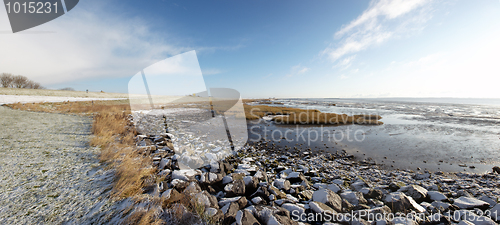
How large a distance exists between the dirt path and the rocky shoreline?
3.55 feet

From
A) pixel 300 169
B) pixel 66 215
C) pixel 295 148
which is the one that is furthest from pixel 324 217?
pixel 295 148

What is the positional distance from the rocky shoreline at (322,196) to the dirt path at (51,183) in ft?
3.55

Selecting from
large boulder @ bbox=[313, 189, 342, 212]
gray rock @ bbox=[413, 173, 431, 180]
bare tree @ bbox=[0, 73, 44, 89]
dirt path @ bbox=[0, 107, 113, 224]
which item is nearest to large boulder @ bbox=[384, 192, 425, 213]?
large boulder @ bbox=[313, 189, 342, 212]

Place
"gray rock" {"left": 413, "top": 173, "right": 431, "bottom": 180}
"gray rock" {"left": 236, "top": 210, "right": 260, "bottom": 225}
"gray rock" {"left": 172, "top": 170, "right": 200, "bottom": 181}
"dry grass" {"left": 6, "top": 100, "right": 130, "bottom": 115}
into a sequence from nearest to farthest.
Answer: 1. "gray rock" {"left": 236, "top": 210, "right": 260, "bottom": 225}
2. "gray rock" {"left": 172, "top": 170, "right": 200, "bottom": 181}
3. "gray rock" {"left": 413, "top": 173, "right": 431, "bottom": 180}
4. "dry grass" {"left": 6, "top": 100, "right": 130, "bottom": 115}

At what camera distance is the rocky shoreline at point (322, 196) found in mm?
3355

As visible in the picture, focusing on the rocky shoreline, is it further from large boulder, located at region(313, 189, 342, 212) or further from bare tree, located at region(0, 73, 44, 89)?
bare tree, located at region(0, 73, 44, 89)

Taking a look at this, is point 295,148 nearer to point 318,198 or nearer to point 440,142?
point 318,198

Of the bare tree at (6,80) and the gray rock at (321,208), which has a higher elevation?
the bare tree at (6,80)

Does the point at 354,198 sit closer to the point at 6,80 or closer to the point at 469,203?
the point at 469,203

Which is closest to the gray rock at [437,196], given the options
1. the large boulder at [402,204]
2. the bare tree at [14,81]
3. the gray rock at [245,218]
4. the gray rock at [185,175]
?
the large boulder at [402,204]

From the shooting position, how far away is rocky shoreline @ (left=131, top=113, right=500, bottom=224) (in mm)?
3355

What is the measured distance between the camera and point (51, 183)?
360 cm

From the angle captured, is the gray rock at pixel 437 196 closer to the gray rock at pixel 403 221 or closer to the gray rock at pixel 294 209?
the gray rock at pixel 403 221

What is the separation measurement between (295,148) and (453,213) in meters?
6.78
